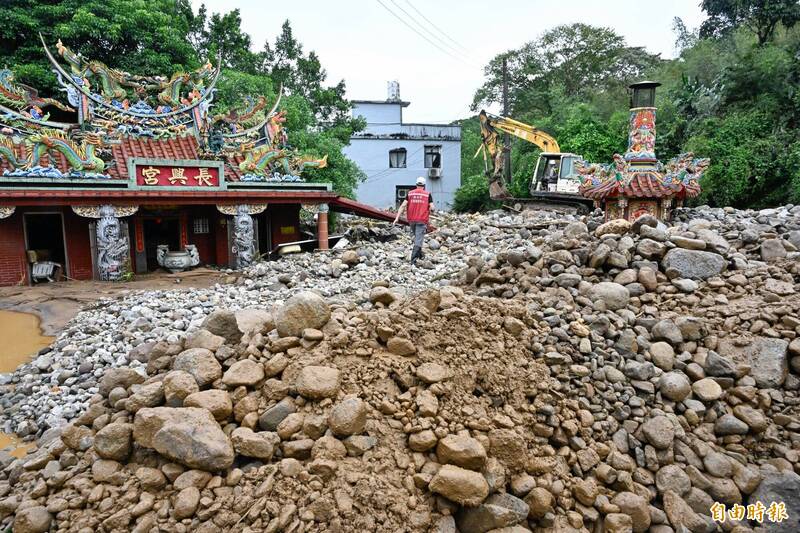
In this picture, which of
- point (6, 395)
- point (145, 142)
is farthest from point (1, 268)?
point (6, 395)

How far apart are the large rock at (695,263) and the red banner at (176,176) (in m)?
10.2

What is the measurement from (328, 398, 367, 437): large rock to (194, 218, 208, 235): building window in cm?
1165

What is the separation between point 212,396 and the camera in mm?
3924

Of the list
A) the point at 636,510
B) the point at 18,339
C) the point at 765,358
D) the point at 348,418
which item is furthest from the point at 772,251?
the point at 18,339

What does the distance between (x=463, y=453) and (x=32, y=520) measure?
2.83m

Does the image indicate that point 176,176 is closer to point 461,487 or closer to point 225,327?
point 225,327

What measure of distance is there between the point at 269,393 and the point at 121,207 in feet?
30.8

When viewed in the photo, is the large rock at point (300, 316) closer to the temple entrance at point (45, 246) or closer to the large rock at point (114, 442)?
the large rock at point (114, 442)

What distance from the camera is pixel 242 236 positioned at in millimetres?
12828

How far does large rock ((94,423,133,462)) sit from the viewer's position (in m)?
3.67

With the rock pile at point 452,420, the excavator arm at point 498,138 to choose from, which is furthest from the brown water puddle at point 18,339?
the excavator arm at point 498,138

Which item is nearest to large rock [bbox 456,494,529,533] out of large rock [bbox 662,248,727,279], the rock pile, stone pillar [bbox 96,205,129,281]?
the rock pile

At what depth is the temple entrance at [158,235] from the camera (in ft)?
44.4

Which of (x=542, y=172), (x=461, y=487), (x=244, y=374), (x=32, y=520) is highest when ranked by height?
(x=542, y=172)
